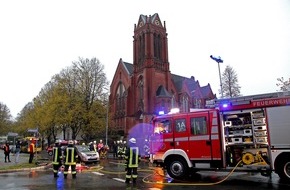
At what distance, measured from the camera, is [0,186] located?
429 inches

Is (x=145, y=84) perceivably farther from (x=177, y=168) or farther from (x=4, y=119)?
(x=4, y=119)

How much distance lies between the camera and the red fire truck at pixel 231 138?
1083 cm

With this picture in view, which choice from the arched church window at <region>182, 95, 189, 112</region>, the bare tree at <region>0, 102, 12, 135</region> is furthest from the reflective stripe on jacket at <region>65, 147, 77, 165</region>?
the bare tree at <region>0, 102, 12, 135</region>

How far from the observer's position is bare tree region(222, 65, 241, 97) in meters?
45.2

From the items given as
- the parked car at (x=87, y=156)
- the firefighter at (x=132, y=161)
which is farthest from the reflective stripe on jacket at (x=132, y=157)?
the parked car at (x=87, y=156)

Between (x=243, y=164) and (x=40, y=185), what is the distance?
7.86 meters

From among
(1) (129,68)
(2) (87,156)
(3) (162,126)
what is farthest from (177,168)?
(1) (129,68)

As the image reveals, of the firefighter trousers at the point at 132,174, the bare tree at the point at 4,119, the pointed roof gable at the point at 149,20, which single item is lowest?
the firefighter trousers at the point at 132,174

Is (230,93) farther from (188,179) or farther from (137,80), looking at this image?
(188,179)

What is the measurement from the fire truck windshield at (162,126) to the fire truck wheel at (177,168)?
1.34 metres

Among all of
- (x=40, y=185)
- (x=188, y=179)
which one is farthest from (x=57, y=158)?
(x=188, y=179)

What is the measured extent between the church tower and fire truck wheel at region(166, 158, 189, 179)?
39.4 meters

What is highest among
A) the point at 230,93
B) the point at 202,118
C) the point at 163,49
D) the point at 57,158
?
the point at 163,49

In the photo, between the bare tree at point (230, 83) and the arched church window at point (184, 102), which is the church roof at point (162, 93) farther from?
the bare tree at point (230, 83)
